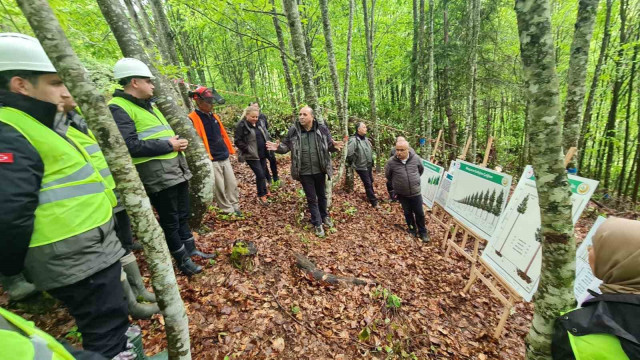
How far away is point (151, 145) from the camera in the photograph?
10.2 ft

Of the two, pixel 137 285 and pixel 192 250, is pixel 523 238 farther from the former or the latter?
pixel 137 285

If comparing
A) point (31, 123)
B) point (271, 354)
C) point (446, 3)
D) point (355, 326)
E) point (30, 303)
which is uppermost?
Result: point (446, 3)

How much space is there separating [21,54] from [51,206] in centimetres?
109

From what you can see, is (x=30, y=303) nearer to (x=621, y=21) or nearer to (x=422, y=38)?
(x=422, y=38)

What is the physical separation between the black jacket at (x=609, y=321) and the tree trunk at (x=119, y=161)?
3.02m

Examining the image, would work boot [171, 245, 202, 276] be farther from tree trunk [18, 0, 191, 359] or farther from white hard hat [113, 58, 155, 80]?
white hard hat [113, 58, 155, 80]

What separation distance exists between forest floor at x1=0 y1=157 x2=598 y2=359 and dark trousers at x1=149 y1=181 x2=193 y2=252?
651 mm

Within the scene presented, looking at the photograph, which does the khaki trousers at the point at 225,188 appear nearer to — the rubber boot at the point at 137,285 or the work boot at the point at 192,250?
the work boot at the point at 192,250

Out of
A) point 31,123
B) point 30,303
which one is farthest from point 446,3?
point 30,303

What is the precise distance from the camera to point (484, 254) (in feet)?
15.2

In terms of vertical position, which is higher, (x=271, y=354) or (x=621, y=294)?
(x=621, y=294)

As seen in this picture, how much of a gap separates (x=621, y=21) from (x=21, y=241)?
14.4m

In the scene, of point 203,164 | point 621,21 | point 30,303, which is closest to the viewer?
point 30,303

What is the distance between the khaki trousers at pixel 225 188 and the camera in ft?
18.1
